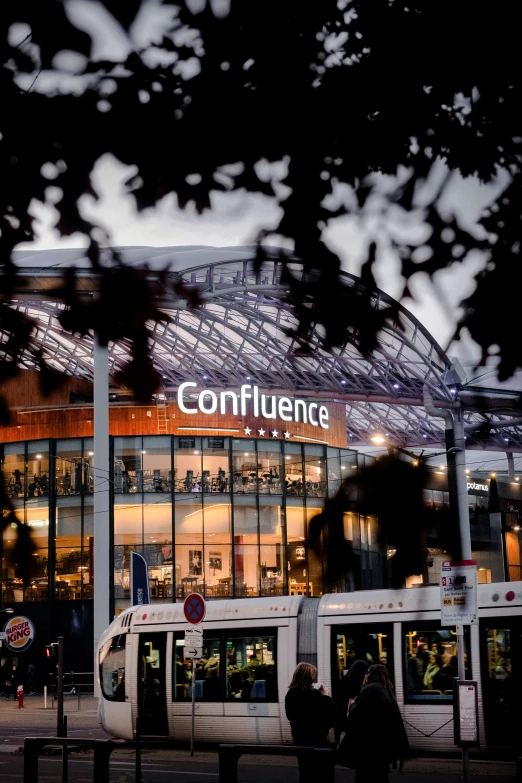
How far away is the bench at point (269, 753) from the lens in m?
5.59

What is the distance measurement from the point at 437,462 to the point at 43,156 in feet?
5.77

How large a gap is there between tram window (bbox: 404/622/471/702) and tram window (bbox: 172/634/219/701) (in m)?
3.50

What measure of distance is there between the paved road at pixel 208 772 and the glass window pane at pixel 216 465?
23914 mm

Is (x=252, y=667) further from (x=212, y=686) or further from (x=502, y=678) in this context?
(x=502, y=678)

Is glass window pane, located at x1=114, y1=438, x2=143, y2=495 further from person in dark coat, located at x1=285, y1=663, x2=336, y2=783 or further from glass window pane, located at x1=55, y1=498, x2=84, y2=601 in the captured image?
person in dark coat, located at x1=285, y1=663, x2=336, y2=783

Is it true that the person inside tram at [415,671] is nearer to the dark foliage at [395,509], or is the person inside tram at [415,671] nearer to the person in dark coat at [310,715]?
the person in dark coat at [310,715]

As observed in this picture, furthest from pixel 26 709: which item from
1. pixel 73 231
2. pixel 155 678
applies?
pixel 73 231

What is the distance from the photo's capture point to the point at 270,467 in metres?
42.2

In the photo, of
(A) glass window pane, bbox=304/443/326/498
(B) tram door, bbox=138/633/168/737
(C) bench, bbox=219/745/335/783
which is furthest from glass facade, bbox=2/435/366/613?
(C) bench, bbox=219/745/335/783

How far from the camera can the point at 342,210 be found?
3508 millimetres

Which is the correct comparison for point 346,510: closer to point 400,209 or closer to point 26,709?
point 400,209

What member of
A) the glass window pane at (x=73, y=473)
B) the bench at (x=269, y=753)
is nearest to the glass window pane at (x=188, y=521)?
the glass window pane at (x=73, y=473)

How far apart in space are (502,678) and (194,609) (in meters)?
4.87

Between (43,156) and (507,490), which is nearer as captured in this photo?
(43,156)
